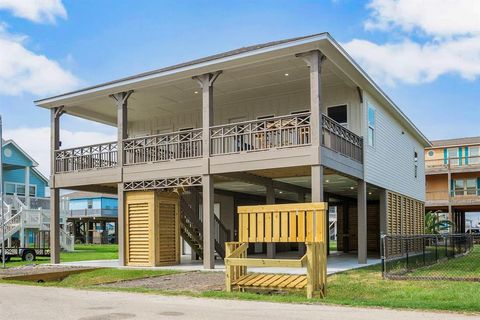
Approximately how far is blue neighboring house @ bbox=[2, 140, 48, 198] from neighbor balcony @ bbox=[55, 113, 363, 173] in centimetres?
2109

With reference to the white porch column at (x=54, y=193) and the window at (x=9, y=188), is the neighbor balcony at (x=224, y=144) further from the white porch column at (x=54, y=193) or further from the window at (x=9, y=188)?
the window at (x=9, y=188)

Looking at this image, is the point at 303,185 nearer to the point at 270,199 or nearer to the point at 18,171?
the point at 270,199

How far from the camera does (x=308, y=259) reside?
37.1ft

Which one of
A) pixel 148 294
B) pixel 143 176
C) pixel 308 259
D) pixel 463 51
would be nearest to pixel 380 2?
pixel 143 176

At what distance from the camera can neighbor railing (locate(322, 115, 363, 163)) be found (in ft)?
55.3

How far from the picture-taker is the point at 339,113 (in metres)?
20.4

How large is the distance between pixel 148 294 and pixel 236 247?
2298 mm

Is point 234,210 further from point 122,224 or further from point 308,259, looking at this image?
point 308,259

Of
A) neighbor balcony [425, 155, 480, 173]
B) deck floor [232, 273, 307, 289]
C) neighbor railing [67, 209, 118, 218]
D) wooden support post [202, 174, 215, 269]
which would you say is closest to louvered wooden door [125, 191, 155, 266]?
wooden support post [202, 174, 215, 269]

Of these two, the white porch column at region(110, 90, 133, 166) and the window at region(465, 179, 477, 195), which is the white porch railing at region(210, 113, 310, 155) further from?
the window at region(465, 179, 477, 195)

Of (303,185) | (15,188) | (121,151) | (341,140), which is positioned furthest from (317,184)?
(15,188)

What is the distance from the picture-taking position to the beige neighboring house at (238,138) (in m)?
16.7

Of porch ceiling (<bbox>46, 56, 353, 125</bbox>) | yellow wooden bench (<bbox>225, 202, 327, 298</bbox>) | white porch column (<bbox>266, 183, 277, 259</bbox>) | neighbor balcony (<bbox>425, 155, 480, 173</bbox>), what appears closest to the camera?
yellow wooden bench (<bbox>225, 202, 327, 298</bbox>)

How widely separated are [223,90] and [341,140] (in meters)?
5.16
